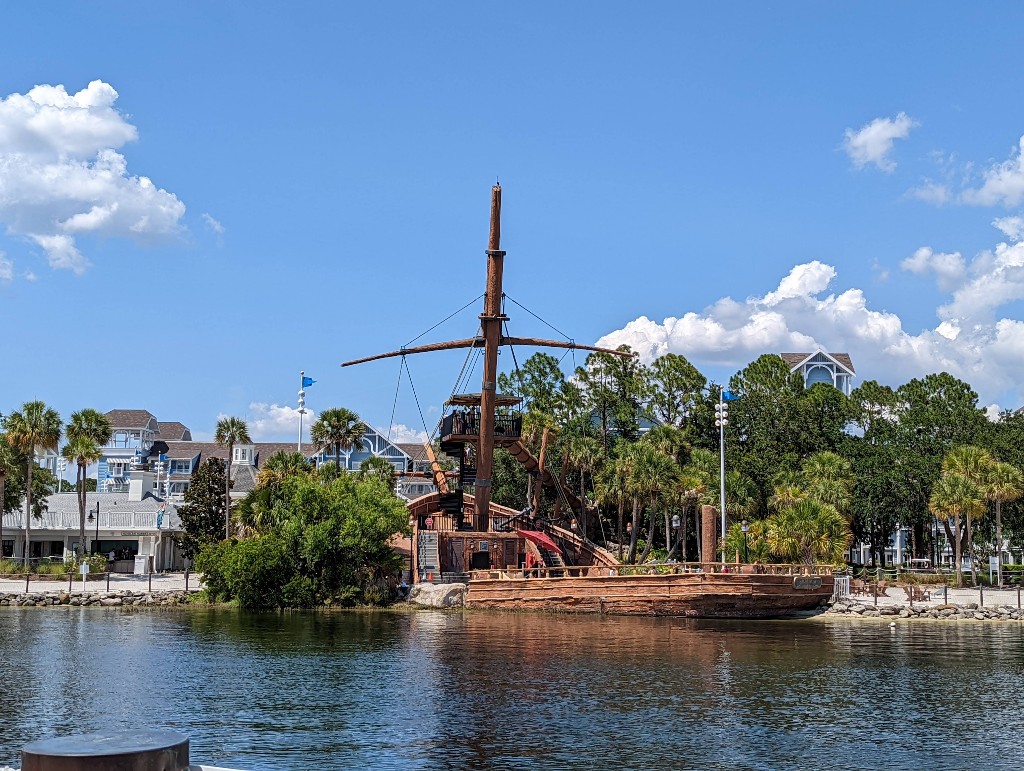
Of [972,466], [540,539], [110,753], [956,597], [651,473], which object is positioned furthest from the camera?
[651,473]

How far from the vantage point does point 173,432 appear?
407 ft

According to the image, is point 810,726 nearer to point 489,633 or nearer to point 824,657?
point 824,657

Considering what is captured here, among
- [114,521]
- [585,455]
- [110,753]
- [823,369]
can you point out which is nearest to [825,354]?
[823,369]

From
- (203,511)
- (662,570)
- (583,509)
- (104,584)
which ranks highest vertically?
(583,509)

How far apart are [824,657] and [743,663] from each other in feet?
10.5

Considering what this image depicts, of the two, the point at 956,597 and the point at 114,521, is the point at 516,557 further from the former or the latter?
the point at 114,521

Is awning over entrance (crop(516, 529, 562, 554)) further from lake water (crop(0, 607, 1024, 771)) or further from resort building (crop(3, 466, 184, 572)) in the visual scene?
resort building (crop(3, 466, 184, 572))

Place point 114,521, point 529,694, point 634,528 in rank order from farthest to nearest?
point 114,521
point 634,528
point 529,694

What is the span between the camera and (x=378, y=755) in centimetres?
1892

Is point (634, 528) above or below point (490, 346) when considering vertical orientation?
below

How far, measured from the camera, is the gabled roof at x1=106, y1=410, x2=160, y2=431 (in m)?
115

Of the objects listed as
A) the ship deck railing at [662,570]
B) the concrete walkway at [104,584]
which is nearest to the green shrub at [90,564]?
the concrete walkway at [104,584]

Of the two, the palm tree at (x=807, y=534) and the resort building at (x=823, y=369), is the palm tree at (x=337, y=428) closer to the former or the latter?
the palm tree at (x=807, y=534)

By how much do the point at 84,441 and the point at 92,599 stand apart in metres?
15.6
